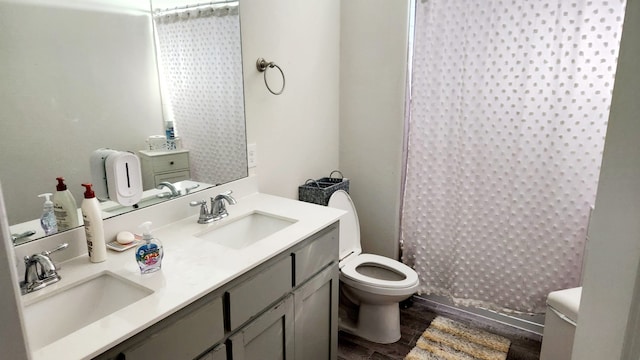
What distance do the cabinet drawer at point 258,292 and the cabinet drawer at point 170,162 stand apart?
675 mm

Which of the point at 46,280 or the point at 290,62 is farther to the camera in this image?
the point at 290,62

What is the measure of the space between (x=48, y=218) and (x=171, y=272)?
1.50 feet

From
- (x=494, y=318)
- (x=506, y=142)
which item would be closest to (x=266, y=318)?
(x=506, y=142)

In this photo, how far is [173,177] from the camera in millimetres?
1745

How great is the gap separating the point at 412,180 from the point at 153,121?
5.33ft

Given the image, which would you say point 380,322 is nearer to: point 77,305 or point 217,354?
point 217,354

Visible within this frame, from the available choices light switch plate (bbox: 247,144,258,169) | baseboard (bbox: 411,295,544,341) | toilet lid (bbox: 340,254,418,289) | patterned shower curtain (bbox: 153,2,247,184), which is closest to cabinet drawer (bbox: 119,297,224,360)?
patterned shower curtain (bbox: 153,2,247,184)

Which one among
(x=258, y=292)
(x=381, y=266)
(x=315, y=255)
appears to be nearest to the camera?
(x=258, y=292)

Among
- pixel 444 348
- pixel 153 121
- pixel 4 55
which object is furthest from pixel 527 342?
pixel 4 55

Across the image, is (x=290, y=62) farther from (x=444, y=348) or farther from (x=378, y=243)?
(x=444, y=348)

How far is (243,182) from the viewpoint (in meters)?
2.04

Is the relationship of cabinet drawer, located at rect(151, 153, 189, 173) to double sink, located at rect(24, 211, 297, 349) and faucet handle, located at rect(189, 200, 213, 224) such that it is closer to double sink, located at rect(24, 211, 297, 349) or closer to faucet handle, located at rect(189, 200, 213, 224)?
faucet handle, located at rect(189, 200, 213, 224)

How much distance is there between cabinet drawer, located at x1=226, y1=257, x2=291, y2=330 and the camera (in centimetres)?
129

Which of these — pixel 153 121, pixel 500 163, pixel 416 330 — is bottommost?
pixel 416 330
